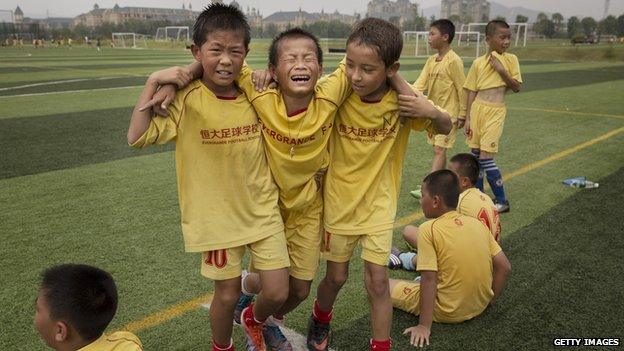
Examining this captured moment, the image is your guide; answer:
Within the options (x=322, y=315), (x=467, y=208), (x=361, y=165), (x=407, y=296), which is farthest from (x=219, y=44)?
(x=467, y=208)

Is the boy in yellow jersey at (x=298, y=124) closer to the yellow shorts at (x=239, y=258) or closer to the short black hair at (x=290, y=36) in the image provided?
the short black hair at (x=290, y=36)

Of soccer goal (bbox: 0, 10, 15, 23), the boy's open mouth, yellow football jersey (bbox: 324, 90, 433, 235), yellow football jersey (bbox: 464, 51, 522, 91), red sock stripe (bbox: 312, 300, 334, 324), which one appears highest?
soccer goal (bbox: 0, 10, 15, 23)

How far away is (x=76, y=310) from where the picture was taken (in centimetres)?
207

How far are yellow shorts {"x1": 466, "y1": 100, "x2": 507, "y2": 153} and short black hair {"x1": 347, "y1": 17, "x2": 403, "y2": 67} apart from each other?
341 cm

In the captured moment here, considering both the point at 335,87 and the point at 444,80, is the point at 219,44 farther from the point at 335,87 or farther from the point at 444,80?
the point at 444,80

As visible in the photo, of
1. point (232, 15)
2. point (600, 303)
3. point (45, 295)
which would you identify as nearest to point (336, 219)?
point (232, 15)

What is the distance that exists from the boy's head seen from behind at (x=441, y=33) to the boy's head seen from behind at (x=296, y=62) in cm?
363

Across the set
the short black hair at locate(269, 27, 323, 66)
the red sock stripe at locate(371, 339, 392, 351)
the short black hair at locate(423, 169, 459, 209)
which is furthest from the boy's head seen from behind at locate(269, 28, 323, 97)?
the red sock stripe at locate(371, 339, 392, 351)

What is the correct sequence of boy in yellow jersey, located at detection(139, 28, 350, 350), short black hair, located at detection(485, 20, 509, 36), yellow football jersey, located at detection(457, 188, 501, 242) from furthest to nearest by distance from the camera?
short black hair, located at detection(485, 20, 509, 36) → yellow football jersey, located at detection(457, 188, 501, 242) → boy in yellow jersey, located at detection(139, 28, 350, 350)

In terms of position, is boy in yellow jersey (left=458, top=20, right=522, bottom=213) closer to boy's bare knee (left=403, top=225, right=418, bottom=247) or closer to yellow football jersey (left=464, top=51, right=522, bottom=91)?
yellow football jersey (left=464, top=51, right=522, bottom=91)

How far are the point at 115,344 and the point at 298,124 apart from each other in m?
1.31

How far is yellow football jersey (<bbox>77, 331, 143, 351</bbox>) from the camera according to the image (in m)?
2.09

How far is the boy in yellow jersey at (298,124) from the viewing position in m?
2.66

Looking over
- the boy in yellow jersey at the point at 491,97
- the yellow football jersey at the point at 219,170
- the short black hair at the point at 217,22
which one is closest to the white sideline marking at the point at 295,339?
the yellow football jersey at the point at 219,170
